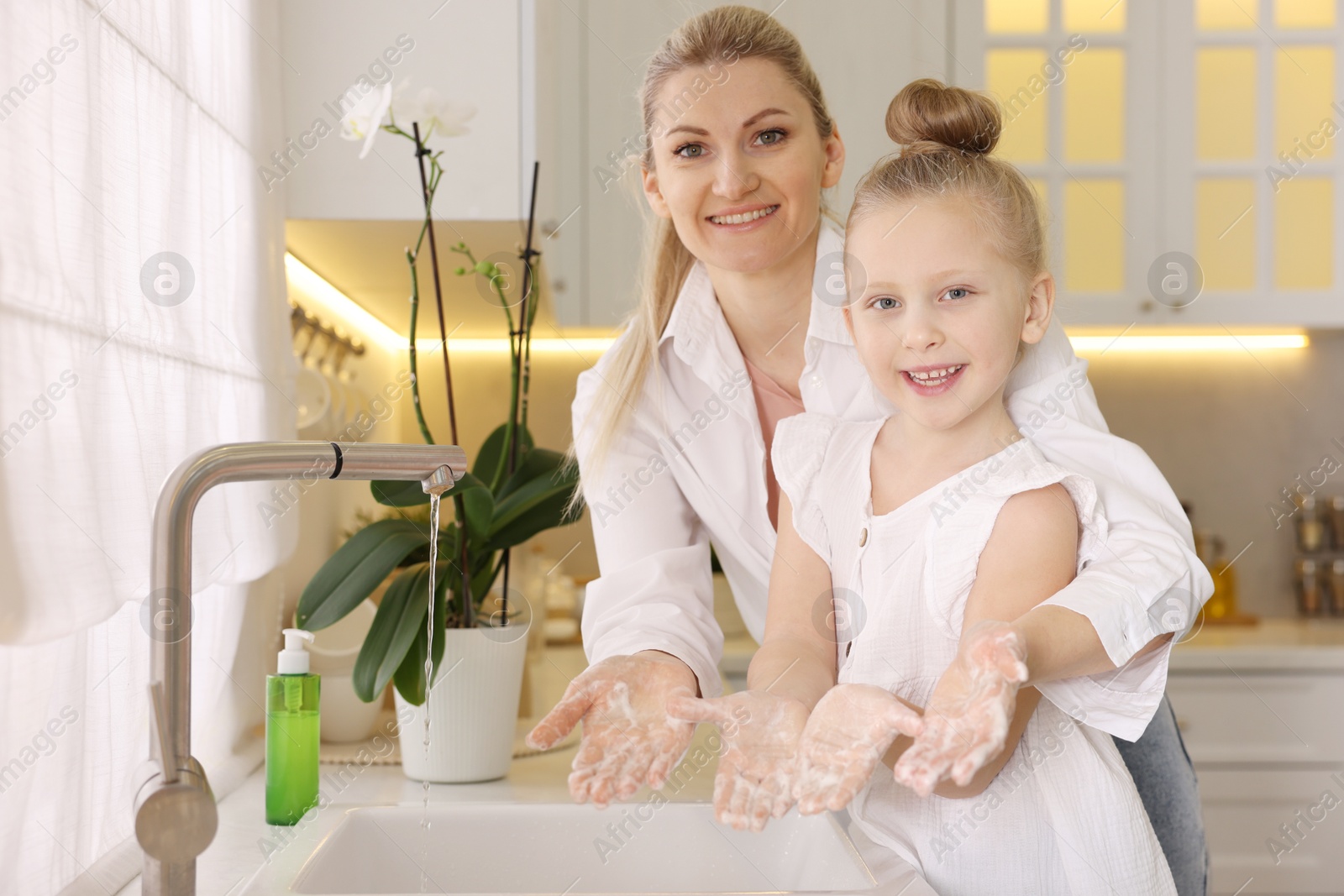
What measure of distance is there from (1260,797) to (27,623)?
215cm

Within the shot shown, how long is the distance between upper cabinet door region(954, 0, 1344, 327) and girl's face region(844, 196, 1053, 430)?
1529mm

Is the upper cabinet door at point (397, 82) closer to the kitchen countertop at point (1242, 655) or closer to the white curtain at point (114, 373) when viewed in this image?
the white curtain at point (114, 373)

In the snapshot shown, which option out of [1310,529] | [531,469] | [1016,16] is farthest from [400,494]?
[1310,529]

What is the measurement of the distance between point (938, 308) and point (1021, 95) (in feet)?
5.42

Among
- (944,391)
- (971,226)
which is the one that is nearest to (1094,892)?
(944,391)

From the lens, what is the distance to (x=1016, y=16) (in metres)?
2.27

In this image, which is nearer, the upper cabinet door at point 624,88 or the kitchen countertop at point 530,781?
the kitchen countertop at point 530,781

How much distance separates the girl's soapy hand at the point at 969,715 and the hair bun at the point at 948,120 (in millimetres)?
431

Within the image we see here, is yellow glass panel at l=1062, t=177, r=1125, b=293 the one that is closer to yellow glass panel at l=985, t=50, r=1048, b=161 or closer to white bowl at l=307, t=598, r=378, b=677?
yellow glass panel at l=985, t=50, r=1048, b=161

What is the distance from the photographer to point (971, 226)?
2.64ft

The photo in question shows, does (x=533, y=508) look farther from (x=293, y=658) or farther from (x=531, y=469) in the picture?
(x=293, y=658)

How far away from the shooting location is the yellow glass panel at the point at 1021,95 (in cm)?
224

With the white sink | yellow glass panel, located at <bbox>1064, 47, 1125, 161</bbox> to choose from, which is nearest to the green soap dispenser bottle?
the white sink

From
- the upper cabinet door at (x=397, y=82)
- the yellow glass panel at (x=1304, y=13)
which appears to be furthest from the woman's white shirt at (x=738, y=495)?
the yellow glass panel at (x=1304, y=13)
